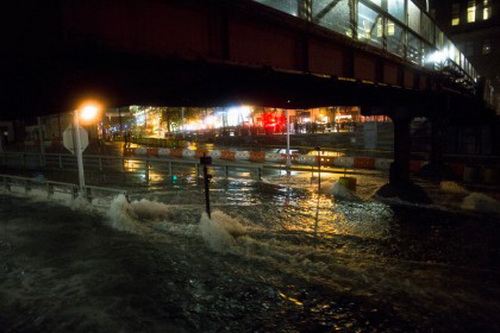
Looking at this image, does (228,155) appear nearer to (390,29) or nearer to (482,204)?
(390,29)

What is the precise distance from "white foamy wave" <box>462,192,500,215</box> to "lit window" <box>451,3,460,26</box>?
54.8m

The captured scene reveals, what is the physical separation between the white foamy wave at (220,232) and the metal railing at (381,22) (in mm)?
5477

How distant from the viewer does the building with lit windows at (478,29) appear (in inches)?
2018

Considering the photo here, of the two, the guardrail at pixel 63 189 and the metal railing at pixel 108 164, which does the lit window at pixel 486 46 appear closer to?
the metal railing at pixel 108 164

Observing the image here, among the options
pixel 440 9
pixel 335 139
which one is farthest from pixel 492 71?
pixel 335 139

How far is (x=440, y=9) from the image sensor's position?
185 ft

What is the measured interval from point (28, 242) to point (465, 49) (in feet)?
211

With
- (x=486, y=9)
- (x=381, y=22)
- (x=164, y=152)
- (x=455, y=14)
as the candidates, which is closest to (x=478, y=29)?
(x=486, y=9)

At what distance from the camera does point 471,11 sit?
53344mm

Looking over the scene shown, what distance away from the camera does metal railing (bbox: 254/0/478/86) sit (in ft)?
28.1

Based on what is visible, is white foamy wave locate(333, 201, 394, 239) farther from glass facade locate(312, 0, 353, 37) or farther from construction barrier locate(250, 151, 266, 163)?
construction barrier locate(250, 151, 266, 163)

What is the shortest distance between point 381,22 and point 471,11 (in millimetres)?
55437

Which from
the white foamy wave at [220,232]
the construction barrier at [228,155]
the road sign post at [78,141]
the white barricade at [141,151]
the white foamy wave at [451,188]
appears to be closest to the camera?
the white foamy wave at [220,232]

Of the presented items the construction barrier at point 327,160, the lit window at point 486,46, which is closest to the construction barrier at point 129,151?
the construction barrier at point 327,160
